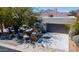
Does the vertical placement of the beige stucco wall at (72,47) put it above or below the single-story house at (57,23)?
below

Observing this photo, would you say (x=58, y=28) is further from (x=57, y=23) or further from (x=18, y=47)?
(x=18, y=47)

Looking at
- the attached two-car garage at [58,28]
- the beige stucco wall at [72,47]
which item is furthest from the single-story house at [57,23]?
the beige stucco wall at [72,47]

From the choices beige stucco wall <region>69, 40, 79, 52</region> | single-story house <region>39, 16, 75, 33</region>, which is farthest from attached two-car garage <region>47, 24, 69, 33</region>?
beige stucco wall <region>69, 40, 79, 52</region>

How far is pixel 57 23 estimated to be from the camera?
2.59 meters

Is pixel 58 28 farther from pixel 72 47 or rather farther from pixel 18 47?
pixel 18 47

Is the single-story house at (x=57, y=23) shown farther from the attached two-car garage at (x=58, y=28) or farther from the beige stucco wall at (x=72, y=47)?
the beige stucco wall at (x=72, y=47)

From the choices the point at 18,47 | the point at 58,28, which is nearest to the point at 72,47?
the point at 58,28

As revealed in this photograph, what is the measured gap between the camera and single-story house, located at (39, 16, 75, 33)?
2.59 meters

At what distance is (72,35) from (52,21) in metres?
0.31

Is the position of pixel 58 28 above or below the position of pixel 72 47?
above

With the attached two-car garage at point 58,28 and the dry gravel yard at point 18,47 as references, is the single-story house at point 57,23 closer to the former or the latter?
the attached two-car garage at point 58,28

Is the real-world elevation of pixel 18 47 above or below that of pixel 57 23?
below

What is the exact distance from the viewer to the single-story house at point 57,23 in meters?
2.59
